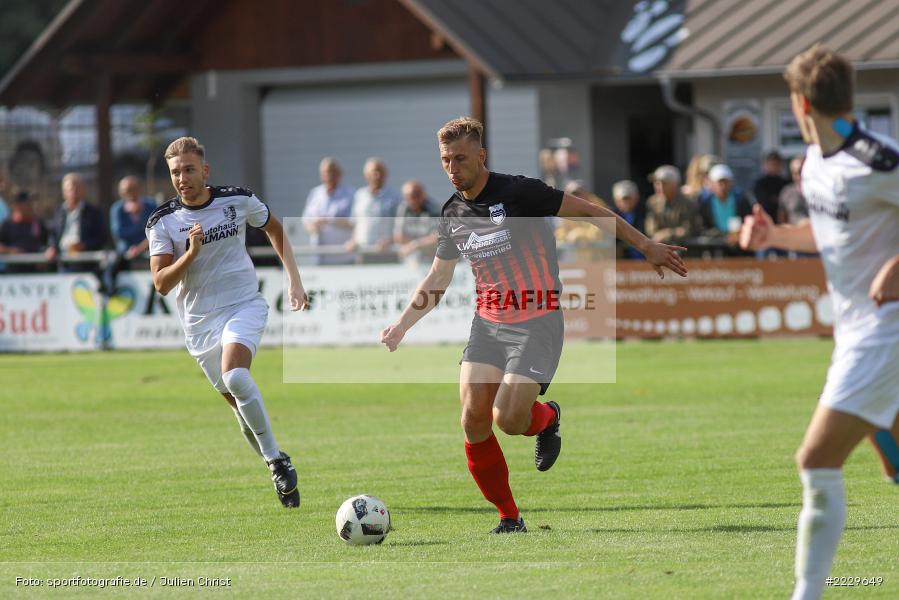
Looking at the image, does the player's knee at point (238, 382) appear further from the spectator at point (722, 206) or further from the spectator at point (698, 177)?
the spectator at point (698, 177)

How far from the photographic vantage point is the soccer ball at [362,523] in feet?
26.5

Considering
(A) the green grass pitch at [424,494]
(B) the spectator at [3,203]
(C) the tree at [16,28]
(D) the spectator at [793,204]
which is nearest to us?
(A) the green grass pitch at [424,494]

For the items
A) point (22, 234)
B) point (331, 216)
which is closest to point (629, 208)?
point (331, 216)

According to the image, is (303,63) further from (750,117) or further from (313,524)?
(313,524)

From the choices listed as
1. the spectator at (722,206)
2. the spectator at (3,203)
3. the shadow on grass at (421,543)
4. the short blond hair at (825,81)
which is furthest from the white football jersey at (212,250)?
the spectator at (3,203)

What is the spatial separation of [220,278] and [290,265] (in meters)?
0.45

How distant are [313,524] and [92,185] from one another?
82.6 feet

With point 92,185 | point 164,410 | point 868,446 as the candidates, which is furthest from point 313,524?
point 92,185

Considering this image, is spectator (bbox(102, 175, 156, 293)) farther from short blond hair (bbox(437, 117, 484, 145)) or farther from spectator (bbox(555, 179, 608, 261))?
short blond hair (bbox(437, 117, 484, 145))

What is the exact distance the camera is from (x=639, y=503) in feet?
30.5

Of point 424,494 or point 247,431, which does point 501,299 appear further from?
point 247,431

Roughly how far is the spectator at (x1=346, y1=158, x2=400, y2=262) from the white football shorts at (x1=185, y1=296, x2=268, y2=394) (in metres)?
9.95

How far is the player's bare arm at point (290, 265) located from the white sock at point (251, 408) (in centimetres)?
57

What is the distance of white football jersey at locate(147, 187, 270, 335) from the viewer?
9.80m
